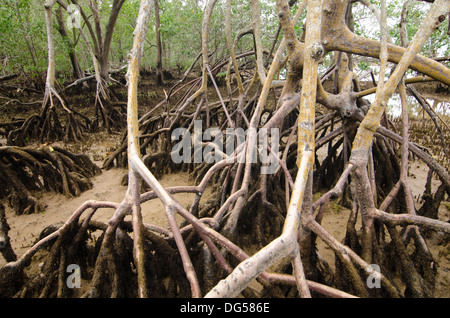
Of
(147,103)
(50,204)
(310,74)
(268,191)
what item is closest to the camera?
(310,74)

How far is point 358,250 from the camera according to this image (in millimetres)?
1943

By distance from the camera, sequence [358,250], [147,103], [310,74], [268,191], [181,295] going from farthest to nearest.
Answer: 1. [147,103]
2. [268,191]
3. [358,250]
4. [181,295]
5. [310,74]

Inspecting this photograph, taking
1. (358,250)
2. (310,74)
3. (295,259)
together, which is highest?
(310,74)

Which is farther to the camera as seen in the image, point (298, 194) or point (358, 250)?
point (358, 250)

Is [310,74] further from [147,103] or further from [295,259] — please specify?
[147,103]

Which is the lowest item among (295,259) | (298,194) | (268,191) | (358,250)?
(358,250)

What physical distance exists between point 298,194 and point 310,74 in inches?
30.6
